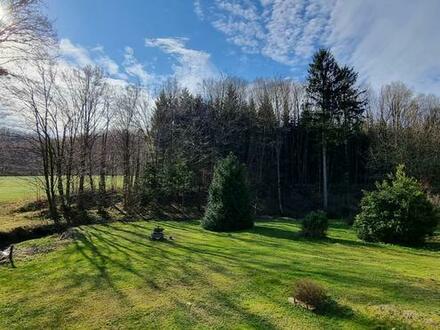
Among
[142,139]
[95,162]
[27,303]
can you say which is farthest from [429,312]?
[142,139]

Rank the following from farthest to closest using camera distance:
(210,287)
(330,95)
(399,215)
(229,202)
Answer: (330,95), (229,202), (399,215), (210,287)

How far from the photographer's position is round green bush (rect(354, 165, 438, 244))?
1538 cm

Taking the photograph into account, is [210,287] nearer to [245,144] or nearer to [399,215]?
[399,215]

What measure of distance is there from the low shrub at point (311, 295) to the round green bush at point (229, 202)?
12.2 metres

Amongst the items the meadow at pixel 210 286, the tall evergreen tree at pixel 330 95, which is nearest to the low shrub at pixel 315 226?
the meadow at pixel 210 286

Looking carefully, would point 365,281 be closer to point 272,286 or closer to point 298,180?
point 272,286

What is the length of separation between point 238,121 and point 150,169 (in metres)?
13.9

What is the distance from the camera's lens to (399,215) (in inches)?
608

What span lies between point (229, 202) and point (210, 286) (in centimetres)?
1095

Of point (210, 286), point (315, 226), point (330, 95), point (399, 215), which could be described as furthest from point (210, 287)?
point (330, 95)

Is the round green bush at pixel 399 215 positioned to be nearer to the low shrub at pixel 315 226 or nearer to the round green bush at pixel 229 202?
the low shrub at pixel 315 226

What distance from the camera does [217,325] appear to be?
6066mm

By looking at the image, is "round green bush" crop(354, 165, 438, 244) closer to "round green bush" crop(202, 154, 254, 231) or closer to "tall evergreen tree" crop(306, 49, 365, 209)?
"round green bush" crop(202, 154, 254, 231)

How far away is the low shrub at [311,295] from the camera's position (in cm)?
656
